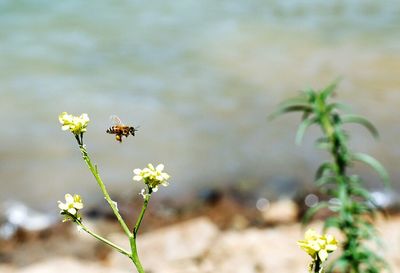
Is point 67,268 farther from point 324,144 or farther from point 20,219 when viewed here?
point 324,144

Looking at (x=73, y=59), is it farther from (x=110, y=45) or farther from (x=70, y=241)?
(x=70, y=241)

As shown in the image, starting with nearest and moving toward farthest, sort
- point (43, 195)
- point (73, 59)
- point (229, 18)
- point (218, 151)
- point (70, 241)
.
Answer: point (70, 241) < point (43, 195) < point (218, 151) < point (73, 59) < point (229, 18)

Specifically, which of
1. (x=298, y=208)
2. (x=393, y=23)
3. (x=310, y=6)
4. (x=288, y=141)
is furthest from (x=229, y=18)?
(x=298, y=208)

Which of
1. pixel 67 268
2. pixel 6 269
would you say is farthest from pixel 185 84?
pixel 67 268

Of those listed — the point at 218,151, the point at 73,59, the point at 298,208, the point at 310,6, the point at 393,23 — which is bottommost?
the point at 298,208

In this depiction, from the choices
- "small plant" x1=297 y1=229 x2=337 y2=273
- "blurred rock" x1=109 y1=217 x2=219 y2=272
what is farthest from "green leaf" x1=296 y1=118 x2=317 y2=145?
"blurred rock" x1=109 y1=217 x2=219 y2=272

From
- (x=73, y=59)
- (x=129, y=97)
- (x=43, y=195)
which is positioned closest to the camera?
(x=43, y=195)
